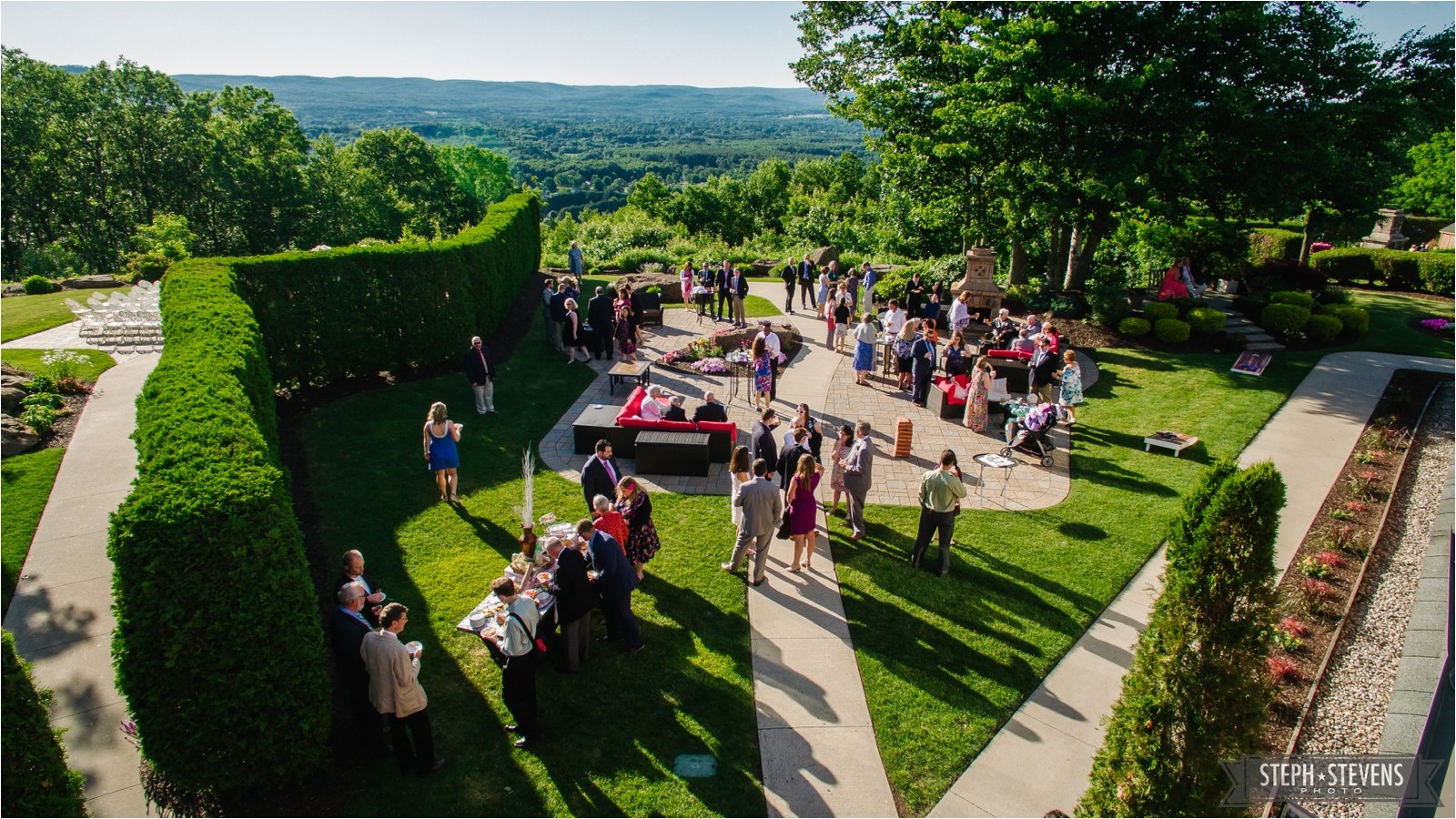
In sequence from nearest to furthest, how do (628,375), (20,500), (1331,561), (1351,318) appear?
(1331,561)
(20,500)
(628,375)
(1351,318)

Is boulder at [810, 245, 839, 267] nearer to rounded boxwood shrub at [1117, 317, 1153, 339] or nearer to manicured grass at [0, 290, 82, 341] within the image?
rounded boxwood shrub at [1117, 317, 1153, 339]

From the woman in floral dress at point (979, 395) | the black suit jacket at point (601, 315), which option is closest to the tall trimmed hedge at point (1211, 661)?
the woman in floral dress at point (979, 395)

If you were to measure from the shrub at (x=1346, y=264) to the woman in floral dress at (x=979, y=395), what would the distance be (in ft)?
69.1

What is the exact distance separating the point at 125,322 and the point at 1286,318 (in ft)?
95.0

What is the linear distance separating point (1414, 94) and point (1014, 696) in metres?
19.7

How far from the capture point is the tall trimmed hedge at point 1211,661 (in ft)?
16.7

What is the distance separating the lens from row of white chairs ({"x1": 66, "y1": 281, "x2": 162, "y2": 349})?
1795 cm

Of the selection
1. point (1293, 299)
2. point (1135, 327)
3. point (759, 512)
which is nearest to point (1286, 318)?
point (1293, 299)

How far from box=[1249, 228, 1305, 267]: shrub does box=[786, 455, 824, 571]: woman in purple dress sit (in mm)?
27891

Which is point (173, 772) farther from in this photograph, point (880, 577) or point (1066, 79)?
point (1066, 79)

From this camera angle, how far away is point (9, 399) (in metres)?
13.6

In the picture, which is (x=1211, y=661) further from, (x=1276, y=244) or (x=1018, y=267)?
(x=1276, y=244)

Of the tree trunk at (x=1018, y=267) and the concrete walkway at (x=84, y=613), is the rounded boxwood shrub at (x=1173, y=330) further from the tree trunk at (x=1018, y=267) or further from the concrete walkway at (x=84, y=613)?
the concrete walkway at (x=84, y=613)

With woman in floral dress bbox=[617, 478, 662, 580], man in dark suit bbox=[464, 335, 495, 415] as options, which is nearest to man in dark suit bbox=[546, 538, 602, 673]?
woman in floral dress bbox=[617, 478, 662, 580]
